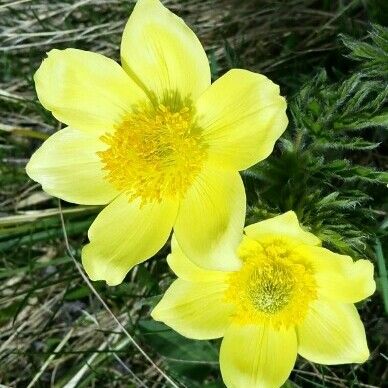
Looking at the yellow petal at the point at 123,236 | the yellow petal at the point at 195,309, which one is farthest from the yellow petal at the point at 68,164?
the yellow petal at the point at 195,309

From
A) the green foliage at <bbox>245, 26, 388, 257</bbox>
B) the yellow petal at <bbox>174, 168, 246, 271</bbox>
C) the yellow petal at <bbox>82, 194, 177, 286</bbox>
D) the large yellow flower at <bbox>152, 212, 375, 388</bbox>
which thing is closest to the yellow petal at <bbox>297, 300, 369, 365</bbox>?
the large yellow flower at <bbox>152, 212, 375, 388</bbox>

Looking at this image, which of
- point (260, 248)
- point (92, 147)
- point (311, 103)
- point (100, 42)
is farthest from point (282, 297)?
point (100, 42)

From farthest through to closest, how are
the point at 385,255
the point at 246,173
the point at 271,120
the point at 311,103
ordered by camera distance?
the point at 385,255 → the point at 246,173 → the point at 311,103 → the point at 271,120

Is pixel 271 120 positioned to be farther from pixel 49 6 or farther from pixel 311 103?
pixel 49 6

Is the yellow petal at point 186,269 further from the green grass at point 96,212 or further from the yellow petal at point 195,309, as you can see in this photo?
the green grass at point 96,212

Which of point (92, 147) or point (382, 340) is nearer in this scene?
point (92, 147)

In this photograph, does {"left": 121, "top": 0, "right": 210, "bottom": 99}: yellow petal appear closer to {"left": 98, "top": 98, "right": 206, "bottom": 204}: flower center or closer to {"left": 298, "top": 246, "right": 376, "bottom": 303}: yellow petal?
{"left": 98, "top": 98, "right": 206, "bottom": 204}: flower center
